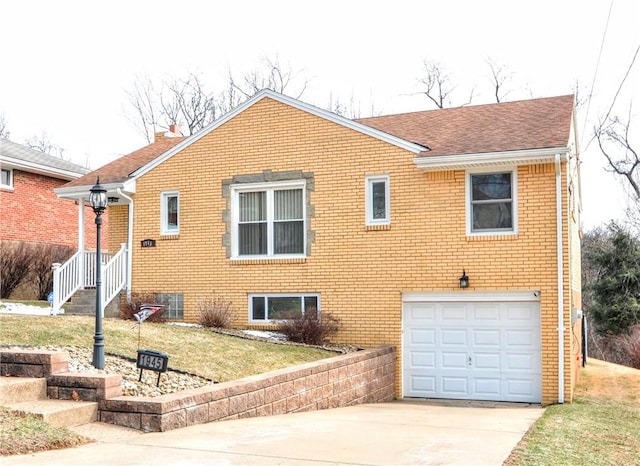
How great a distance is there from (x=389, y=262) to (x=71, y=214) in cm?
1578

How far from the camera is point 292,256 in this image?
17.0m

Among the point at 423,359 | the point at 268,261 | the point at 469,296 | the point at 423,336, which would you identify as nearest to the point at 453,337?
the point at 423,336

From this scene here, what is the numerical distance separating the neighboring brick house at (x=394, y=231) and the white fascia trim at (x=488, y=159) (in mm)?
40

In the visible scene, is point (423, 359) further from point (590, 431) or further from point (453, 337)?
point (590, 431)

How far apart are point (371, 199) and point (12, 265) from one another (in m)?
12.2

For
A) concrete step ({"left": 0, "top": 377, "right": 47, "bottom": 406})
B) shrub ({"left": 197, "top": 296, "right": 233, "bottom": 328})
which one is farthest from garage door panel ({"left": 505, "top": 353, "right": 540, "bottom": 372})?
concrete step ({"left": 0, "top": 377, "right": 47, "bottom": 406})

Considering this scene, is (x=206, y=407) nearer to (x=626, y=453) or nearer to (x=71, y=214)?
(x=626, y=453)

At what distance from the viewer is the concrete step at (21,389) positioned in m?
8.15

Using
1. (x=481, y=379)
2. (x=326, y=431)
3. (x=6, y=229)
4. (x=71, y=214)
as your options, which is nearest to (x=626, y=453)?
(x=326, y=431)

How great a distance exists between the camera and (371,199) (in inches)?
645

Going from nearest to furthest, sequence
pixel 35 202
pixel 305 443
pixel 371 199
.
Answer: pixel 305 443, pixel 371 199, pixel 35 202

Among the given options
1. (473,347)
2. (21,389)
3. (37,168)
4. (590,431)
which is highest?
(37,168)

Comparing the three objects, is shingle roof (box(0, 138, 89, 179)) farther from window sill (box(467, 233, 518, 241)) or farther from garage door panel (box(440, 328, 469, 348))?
window sill (box(467, 233, 518, 241))

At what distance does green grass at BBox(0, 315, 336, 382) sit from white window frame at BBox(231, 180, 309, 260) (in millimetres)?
3178
